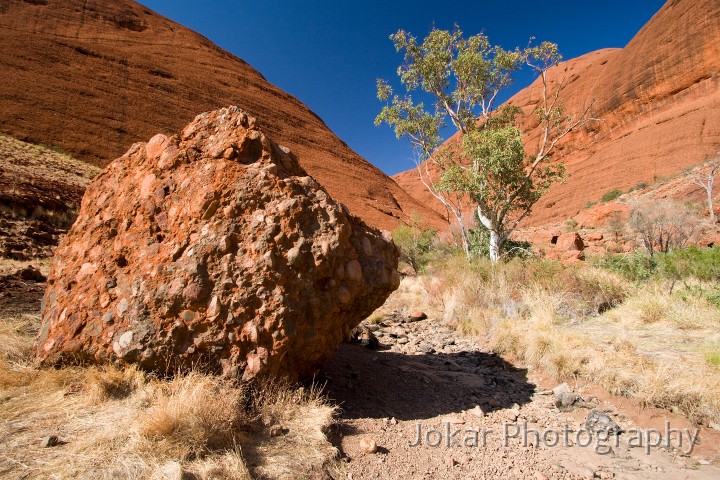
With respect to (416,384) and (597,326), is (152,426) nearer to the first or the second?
(416,384)

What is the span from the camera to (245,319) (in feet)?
9.32

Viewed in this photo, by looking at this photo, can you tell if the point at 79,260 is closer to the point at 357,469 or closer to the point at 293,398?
the point at 293,398

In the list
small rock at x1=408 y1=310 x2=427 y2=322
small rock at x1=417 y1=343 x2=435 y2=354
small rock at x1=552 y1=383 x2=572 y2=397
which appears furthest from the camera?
small rock at x1=408 y1=310 x2=427 y2=322

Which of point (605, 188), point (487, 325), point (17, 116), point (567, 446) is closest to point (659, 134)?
point (605, 188)

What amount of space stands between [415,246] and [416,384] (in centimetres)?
1154

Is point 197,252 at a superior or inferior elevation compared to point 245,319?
superior

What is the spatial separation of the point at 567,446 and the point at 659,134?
1732 inches

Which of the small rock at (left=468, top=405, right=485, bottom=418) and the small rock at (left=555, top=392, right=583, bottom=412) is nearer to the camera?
the small rock at (left=468, top=405, right=485, bottom=418)

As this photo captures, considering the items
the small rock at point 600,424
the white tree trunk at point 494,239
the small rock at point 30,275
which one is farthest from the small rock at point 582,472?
the small rock at point 30,275

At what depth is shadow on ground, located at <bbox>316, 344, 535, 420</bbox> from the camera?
11.2 ft

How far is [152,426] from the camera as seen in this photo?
7.02 ft

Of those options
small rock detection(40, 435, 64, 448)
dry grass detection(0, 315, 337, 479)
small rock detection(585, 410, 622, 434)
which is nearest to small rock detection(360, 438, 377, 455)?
dry grass detection(0, 315, 337, 479)

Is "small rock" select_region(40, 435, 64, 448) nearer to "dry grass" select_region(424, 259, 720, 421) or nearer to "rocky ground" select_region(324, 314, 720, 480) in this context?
"rocky ground" select_region(324, 314, 720, 480)

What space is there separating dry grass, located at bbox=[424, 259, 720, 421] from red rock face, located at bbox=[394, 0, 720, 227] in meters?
24.1
